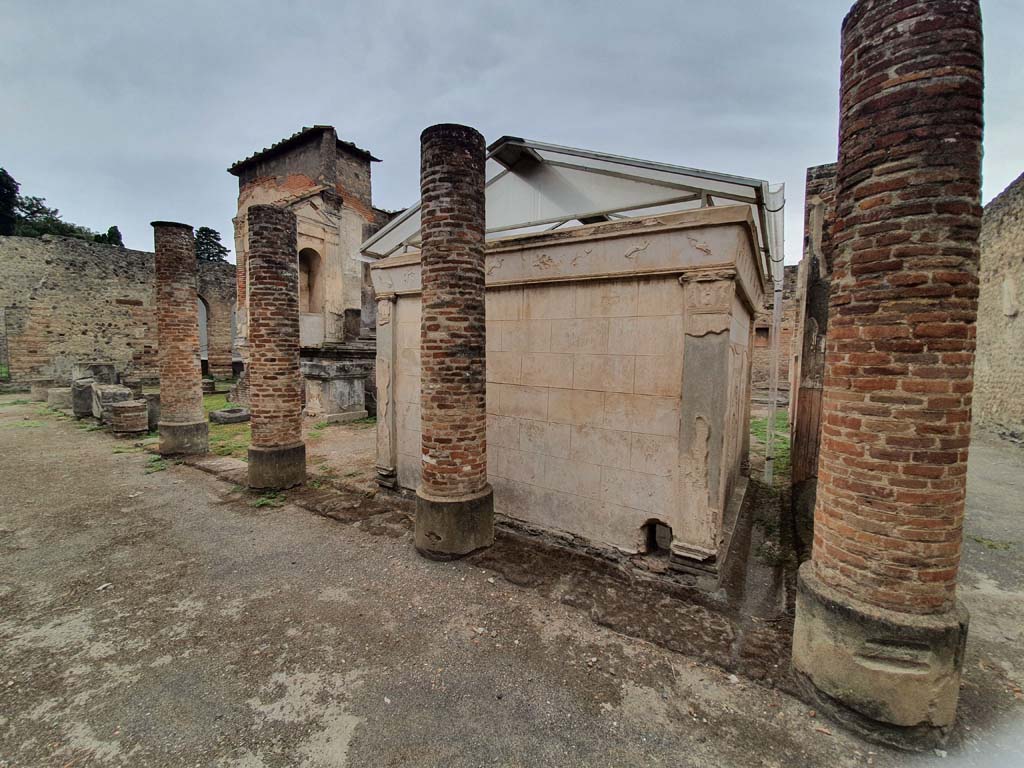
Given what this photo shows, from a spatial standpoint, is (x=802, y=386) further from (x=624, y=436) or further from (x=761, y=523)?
(x=624, y=436)

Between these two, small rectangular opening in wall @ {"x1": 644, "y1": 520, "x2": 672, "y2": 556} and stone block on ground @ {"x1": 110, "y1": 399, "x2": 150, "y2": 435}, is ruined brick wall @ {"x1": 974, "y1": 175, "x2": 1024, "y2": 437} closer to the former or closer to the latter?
small rectangular opening in wall @ {"x1": 644, "y1": 520, "x2": 672, "y2": 556}

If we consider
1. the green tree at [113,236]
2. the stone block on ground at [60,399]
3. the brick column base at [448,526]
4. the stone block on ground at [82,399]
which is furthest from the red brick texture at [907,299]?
the green tree at [113,236]

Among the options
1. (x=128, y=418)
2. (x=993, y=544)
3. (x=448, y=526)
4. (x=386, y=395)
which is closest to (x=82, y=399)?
(x=128, y=418)

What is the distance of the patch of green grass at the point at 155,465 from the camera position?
7.61m

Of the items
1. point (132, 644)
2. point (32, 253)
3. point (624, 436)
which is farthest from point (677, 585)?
point (32, 253)

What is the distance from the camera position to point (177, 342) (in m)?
8.47

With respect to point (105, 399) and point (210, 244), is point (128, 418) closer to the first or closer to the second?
point (105, 399)

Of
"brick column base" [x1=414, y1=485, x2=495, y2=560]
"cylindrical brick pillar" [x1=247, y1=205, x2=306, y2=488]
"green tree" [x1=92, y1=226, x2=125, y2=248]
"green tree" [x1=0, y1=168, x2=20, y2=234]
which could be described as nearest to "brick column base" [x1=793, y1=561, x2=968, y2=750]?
"brick column base" [x1=414, y1=485, x2=495, y2=560]

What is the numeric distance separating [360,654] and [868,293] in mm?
4103

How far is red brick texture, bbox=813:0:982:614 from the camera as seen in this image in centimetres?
231

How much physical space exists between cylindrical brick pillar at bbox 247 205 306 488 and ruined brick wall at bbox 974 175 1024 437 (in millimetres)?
14901

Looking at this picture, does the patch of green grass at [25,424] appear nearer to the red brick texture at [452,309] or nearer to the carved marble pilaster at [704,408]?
the red brick texture at [452,309]

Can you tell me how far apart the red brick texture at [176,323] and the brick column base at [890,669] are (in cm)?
1000

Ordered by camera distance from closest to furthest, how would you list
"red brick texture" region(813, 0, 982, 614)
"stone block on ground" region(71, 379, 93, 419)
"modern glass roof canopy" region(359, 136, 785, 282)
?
1. "red brick texture" region(813, 0, 982, 614)
2. "modern glass roof canopy" region(359, 136, 785, 282)
3. "stone block on ground" region(71, 379, 93, 419)
